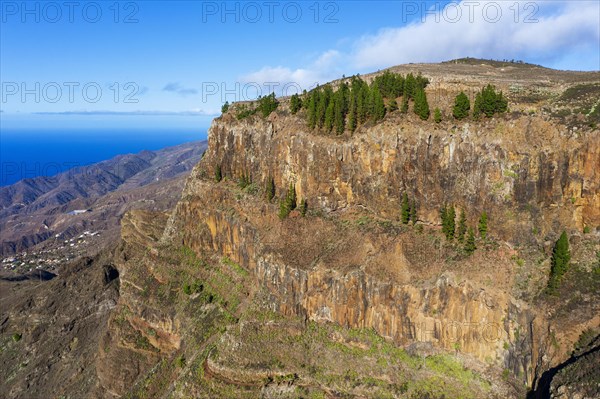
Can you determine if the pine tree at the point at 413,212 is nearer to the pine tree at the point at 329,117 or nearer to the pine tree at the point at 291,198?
the pine tree at the point at 329,117

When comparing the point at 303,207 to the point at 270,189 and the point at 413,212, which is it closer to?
the point at 270,189

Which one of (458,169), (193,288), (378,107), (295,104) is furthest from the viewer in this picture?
(295,104)

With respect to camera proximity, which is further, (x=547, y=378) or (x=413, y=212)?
(x=413, y=212)

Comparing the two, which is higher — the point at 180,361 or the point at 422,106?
the point at 422,106

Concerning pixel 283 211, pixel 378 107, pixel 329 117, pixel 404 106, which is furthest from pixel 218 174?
pixel 404 106

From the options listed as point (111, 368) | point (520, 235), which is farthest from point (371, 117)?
point (111, 368)

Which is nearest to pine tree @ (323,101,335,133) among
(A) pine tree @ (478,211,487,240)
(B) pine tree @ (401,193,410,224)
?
(B) pine tree @ (401,193,410,224)

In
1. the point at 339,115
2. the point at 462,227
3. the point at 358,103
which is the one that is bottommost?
the point at 462,227
